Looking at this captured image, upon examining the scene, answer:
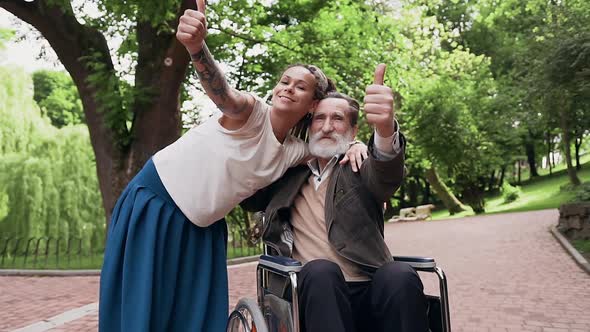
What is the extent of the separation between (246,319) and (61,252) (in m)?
12.3

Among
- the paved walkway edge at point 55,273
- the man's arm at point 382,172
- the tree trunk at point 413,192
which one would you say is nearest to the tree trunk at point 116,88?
the paved walkway edge at point 55,273

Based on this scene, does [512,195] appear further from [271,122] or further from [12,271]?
[271,122]

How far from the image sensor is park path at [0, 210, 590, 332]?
195 inches

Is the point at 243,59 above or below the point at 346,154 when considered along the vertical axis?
above

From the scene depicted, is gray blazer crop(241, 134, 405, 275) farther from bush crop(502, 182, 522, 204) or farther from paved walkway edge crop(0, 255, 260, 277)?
bush crop(502, 182, 522, 204)

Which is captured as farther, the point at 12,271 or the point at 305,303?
the point at 12,271

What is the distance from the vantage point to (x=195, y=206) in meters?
2.27

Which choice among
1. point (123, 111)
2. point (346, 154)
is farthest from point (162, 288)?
point (123, 111)

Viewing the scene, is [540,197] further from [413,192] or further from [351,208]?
[351,208]

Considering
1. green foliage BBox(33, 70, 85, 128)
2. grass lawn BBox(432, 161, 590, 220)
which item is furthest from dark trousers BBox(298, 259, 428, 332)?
green foliage BBox(33, 70, 85, 128)

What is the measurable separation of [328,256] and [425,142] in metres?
19.5

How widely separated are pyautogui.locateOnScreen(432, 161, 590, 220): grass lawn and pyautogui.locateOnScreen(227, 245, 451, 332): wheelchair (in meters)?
15.4

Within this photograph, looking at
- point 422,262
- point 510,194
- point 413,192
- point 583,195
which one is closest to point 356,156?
point 422,262

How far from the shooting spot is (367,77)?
10.2 metres
